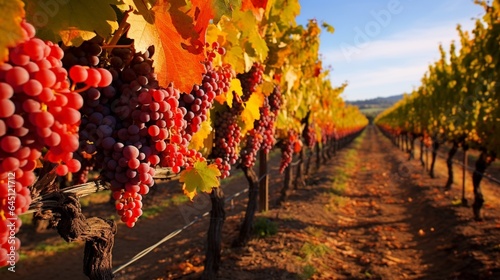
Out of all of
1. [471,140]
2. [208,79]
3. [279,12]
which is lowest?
[471,140]

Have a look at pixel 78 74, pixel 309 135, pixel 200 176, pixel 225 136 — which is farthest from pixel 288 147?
pixel 78 74

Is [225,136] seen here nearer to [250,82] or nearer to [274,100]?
[250,82]

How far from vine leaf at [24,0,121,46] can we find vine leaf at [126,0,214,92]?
0.15 meters

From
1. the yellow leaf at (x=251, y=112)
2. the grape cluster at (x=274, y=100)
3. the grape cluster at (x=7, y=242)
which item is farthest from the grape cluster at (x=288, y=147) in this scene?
the grape cluster at (x=7, y=242)

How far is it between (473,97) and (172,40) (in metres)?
11.1

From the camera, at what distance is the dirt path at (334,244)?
5.88 m

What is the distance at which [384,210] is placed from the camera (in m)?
11.1

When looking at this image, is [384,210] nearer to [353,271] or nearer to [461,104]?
[461,104]

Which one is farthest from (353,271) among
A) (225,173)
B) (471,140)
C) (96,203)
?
(96,203)

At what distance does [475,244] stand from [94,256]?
7.32 meters

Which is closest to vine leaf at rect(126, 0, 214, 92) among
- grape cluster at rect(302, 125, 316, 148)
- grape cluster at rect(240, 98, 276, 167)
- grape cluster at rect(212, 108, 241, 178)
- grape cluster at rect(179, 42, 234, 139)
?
grape cluster at rect(179, 42, 234, 139)

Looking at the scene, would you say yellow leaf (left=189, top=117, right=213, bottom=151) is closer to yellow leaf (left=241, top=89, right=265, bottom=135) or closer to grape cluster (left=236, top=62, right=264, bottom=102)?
yellow leaf (left=241, top=89, right=265, bottom=135)

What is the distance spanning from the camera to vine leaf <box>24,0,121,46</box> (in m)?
1.18

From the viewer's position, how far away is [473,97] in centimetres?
1034
